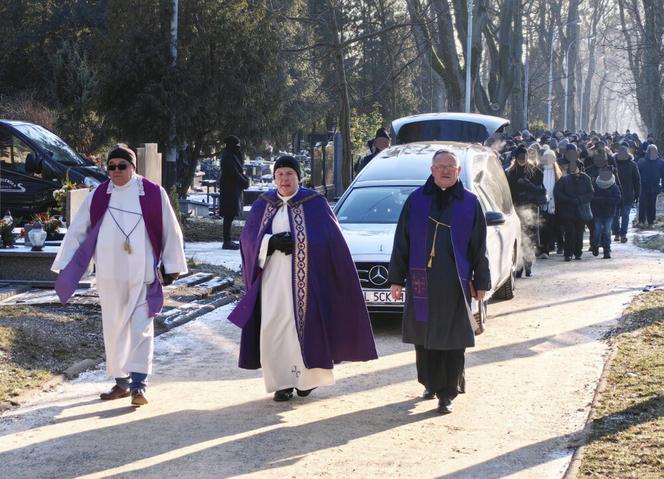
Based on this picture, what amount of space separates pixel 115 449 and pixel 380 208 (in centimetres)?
635

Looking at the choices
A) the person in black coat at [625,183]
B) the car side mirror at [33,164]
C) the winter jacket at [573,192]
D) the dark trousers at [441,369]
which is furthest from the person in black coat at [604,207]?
the dark trousers at [441,369]

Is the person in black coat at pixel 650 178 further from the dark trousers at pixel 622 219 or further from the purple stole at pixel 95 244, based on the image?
the purple stole at pixel 95 244

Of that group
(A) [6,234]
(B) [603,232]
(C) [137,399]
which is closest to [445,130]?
(B) [603,232]

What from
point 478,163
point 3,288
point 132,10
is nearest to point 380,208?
point 478,163

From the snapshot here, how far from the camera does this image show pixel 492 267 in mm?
12578

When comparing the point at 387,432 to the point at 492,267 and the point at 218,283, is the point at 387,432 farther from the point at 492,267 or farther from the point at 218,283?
the point at 218,283

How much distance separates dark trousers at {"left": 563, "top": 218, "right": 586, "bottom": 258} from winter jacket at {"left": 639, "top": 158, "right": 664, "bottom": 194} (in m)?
7.33

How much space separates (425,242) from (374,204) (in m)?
4.80

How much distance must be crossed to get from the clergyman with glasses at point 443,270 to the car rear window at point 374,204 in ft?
14.5

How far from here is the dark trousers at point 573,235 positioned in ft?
62.1

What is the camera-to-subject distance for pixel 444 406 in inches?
325

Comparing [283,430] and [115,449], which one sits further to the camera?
[283,430]

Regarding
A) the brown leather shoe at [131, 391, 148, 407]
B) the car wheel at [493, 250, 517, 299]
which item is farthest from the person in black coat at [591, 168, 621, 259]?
the brown leather shoe at [131, 391, 148, 407]

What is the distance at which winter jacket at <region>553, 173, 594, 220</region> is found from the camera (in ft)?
62.5
